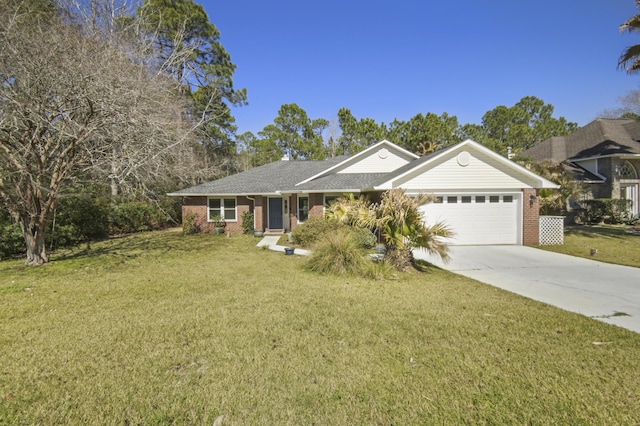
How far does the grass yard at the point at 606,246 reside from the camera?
10.0 metres

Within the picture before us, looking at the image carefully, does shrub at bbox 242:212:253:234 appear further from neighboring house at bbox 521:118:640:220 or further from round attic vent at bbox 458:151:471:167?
neighboring house at bbox 521:118:640:220

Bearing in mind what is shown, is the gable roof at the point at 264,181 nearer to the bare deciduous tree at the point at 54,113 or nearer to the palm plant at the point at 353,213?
the palm plant at the point at 353,213

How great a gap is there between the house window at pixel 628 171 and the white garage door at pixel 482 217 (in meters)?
13.8

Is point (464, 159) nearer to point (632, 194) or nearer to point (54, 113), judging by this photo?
point (54, 113)

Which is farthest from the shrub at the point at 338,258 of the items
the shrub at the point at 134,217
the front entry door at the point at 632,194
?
the front entry door at the point at 632,194

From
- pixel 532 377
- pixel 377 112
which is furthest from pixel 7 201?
pixel 377 112

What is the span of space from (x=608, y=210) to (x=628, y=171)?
3.85 m

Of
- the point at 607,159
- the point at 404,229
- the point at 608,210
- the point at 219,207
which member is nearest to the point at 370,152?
the point at 219,207

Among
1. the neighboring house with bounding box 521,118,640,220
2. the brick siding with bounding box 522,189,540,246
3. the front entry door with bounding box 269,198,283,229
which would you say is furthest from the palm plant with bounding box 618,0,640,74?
the front entry door with bounding box 269,198,283,229

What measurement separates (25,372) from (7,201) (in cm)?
855

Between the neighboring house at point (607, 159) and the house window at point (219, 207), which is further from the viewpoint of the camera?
the neighboring house at point (607, 159)

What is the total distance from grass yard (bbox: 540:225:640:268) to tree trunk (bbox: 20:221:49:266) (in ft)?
58.4

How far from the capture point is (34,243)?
954 centimetres

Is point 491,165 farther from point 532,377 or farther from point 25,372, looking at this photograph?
point 25,372
